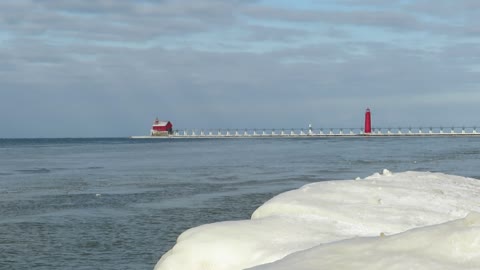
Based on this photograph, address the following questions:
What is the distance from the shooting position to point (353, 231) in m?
9.59

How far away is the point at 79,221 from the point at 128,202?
4.56m

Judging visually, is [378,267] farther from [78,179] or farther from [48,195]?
[78,179]

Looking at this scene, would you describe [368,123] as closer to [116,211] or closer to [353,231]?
[116,211]

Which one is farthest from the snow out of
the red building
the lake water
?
the red building

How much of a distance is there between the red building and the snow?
17534 centimetres

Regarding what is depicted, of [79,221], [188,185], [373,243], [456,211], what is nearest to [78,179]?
[188,185]

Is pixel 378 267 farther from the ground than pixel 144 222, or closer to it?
farther from the ground

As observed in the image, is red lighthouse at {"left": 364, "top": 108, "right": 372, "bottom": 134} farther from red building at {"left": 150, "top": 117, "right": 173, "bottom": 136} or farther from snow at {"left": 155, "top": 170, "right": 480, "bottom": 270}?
snow at {"left": 155, "top": 170, "right": 480, "bottom": 270}

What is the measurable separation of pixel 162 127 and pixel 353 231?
18184 cm

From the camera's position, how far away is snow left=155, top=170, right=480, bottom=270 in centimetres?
593

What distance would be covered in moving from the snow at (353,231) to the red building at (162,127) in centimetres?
17534

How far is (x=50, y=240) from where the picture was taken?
52.3 ft

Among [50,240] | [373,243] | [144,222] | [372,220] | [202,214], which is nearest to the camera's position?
[373,243]

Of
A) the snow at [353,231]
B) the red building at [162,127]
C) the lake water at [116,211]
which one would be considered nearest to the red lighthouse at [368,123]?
the red building at [162,127]
